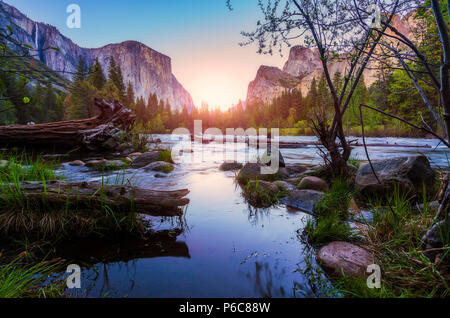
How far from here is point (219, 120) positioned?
4058 inches

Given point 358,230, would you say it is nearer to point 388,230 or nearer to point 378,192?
point 388,230

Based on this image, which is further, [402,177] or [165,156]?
[165,156]

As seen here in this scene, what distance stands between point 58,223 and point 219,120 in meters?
103

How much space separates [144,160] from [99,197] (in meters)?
6.23

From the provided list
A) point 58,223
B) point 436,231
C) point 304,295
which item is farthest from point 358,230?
point 58,223

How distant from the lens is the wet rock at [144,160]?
8336 millimetres

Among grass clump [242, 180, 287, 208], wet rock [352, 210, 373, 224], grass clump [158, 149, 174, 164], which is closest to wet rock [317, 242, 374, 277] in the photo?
wet rock [352, 210, 373, 224]

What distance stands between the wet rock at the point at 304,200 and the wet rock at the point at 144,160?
6.20 metres

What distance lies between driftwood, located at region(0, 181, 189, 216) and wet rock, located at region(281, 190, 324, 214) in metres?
2.31

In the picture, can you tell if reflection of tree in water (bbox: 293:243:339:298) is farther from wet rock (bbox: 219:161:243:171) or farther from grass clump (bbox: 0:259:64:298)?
wet rock (bbox: 219:161:243:171)

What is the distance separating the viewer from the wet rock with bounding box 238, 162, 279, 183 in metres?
5.87

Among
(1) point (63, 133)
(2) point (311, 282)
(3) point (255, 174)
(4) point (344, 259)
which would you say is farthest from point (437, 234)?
(1) point (63, 133)

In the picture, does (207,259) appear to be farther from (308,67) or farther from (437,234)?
(308,67)

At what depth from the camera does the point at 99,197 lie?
2.69 m
